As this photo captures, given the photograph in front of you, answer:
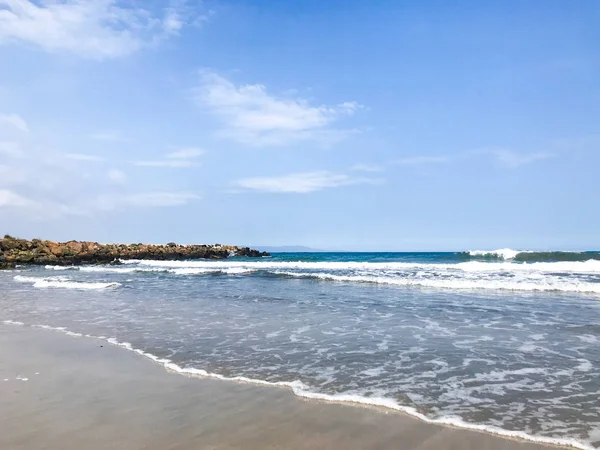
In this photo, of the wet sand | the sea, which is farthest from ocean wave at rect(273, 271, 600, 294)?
the wet sand

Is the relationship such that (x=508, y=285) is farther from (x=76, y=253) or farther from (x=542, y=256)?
(x=76, y=253)

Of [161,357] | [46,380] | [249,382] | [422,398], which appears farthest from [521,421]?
[46,380]

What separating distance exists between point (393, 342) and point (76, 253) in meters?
42.7

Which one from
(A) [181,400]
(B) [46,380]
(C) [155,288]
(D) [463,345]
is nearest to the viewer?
(A) [181,400]

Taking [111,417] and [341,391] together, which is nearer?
[111,417]

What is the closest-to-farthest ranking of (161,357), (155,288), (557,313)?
(161,357) → (557,313) → (155,288)

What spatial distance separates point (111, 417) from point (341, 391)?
8.04 feet

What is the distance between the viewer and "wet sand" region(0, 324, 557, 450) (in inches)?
152

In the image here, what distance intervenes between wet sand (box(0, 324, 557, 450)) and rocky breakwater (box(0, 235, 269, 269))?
1373 inches

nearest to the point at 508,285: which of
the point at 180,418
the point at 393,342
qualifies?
the point at 393,342

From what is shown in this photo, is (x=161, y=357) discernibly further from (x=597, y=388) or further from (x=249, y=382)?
(x=597, y=388)

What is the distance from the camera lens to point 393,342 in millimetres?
7996

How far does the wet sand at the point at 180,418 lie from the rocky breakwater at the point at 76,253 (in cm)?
3487

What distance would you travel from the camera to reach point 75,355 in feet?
23.8
